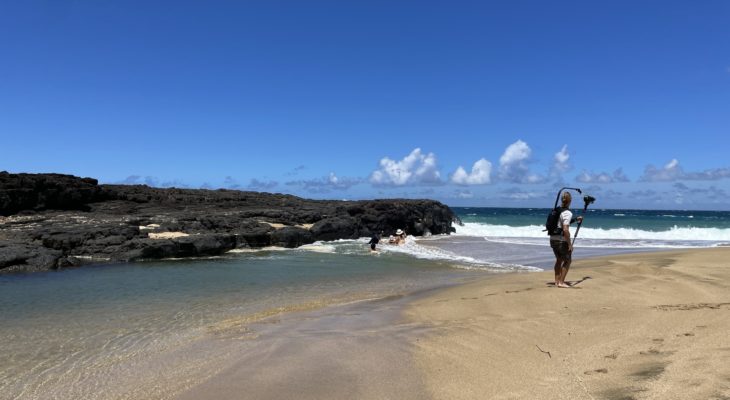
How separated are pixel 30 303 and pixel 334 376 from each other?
31.5 ft

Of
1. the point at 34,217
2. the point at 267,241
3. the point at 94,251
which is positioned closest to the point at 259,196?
the point at 267,241

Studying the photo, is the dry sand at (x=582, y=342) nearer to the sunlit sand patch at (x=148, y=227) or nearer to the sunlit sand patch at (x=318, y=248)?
the sunlit sand patch at (x=318, y=248)

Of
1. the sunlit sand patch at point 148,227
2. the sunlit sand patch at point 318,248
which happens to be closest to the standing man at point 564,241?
the sunlit sand patch at point 318,248

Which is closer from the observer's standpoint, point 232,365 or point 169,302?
point 232,365

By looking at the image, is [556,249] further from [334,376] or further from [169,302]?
[169,302]

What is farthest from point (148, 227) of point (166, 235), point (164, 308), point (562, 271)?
point (562, 271)

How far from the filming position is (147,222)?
83.9 feet

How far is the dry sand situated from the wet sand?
0.05ft

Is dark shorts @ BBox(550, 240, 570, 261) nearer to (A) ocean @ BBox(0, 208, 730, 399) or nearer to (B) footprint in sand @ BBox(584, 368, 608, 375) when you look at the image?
(A) ocean @ BBox(0, 208, 730, 399)

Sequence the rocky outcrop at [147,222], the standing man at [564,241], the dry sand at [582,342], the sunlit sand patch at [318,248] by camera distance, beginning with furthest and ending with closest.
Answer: the sunlit sand patch at [318,248] → the rocky outcrop at [147,222] → the standing man at [564,241] → the dry sand at [582,342]

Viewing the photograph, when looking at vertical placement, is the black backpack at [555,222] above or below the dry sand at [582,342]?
above

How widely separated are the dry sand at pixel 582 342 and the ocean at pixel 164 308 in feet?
9.63

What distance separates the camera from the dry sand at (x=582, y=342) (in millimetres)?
4488

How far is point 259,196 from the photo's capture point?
1640 inches
